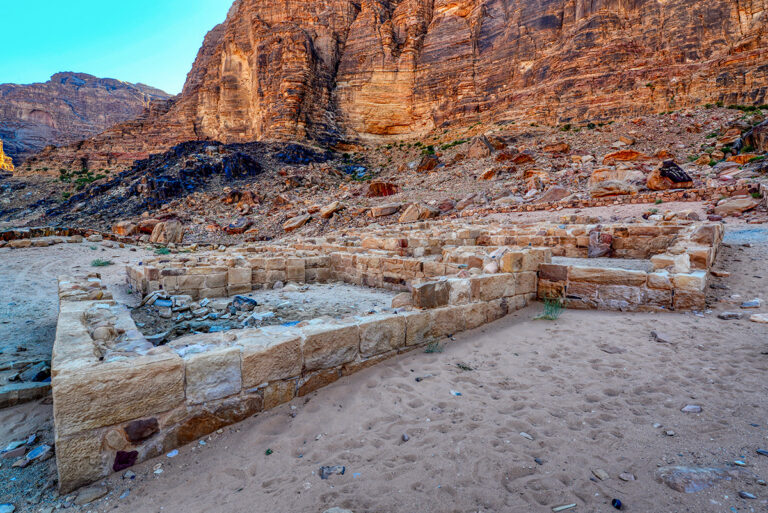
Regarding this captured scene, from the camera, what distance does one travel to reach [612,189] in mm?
16406

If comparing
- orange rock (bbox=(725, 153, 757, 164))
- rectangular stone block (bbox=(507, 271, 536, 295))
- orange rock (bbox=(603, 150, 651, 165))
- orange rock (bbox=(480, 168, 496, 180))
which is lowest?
rectangular stone block (bbox=(507, 271, 536, 295))

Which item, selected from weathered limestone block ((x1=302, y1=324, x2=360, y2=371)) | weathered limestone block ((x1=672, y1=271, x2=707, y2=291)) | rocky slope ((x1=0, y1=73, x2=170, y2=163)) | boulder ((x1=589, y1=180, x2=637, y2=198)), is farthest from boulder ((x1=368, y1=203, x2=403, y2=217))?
rocky slope ((x1=0, y1=73, x2=170, y2=163))

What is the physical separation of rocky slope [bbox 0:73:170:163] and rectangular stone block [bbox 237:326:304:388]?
8332cm

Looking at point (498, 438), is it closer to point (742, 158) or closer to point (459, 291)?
point (459, 291)

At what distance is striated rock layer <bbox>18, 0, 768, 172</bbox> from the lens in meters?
28.1

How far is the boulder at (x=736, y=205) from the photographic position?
1162 cm

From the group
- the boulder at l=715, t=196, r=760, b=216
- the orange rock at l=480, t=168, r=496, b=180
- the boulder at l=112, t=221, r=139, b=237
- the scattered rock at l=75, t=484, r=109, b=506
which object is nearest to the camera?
the scattered rock at l=75, t=484, r=109, b=506

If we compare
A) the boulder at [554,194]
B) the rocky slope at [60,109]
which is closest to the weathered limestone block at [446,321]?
the boulder at [554,194]

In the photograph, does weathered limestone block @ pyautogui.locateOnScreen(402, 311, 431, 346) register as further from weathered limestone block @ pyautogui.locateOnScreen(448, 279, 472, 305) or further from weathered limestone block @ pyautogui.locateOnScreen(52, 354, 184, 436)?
weathered limestone block @ pyautogui.locateOnScreen(52, 354, 184, 436)

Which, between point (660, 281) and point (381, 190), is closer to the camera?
point (660, 281)

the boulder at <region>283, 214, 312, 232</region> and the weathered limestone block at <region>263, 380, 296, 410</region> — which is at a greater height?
the boulder at <region>283, 214, 312, 232</region>

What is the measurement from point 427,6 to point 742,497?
183 ft

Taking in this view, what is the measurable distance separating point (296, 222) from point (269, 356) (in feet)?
62.7

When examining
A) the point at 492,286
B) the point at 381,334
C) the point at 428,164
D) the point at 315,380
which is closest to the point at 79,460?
the point at 315,380
